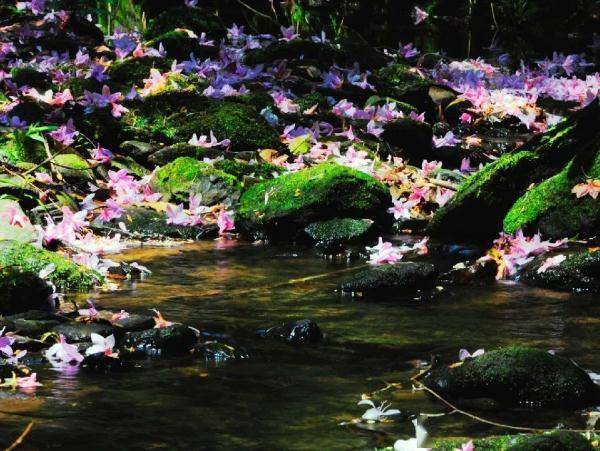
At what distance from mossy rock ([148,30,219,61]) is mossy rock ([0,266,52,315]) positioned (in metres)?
8.03

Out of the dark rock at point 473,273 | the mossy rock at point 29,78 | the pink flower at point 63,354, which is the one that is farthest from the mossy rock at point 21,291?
the mossy rock at point 29,78

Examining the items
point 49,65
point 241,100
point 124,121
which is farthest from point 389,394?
point 49,65

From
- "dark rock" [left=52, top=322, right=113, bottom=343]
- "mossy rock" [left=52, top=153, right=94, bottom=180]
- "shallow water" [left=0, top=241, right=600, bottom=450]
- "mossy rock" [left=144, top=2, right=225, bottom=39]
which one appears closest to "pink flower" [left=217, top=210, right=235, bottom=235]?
"mossy rock" [left=52, top=153, right=94, bottom=180]

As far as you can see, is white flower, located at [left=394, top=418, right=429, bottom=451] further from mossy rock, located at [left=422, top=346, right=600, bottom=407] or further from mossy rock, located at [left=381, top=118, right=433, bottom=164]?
mossy rock, located at [left=381, top=118, right=433, bottom=164]

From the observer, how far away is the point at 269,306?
226 inches

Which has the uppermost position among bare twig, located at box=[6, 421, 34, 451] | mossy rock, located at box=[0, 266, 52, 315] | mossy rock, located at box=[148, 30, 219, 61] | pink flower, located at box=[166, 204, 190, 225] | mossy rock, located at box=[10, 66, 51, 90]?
mossy rock, located at box=[148, 30, 219, 61]

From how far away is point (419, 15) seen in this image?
636 inches

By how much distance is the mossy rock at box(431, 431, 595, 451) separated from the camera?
3.14 m

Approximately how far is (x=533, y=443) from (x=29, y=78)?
9.02 metres

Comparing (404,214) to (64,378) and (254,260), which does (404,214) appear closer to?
(254,260)

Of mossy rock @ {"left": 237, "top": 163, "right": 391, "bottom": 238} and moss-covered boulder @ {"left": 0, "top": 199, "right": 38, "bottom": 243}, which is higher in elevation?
mossy rock @ {"left": 237, "top": 163, "right": 391, "bottom": 238}

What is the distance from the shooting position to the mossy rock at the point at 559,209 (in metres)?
7.22

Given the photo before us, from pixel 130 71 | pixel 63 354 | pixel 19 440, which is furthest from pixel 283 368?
pixel 130 71

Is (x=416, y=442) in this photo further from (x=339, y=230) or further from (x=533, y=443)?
(x=339, y=230)
